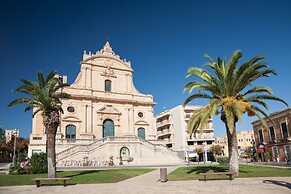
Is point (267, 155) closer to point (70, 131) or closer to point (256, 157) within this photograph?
point (256, 157)

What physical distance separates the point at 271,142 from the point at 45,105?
28879 millimetres

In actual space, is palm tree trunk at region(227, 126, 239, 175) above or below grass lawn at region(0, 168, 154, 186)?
above

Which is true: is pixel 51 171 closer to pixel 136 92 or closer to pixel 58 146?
pixel 58 146

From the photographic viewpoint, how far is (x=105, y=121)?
1561 inches

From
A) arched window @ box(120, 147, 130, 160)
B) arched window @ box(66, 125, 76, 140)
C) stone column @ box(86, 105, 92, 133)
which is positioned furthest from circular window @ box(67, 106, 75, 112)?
arched window @ box(120, 147, 130, 160)

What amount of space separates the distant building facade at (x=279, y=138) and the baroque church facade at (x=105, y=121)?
41.5ft

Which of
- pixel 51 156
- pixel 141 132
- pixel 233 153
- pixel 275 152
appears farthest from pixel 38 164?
pixel 275 152

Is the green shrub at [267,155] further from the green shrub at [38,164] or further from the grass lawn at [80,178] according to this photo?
the green shrub at [38,164]

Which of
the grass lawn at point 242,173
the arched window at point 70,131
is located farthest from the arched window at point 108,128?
the grass lawn at point 242,173

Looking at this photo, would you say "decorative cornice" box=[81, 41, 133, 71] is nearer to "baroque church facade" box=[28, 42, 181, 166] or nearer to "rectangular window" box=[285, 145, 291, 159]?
"baroque church facade" box=[28, 42, 181, 166]

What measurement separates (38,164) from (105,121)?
19252mm

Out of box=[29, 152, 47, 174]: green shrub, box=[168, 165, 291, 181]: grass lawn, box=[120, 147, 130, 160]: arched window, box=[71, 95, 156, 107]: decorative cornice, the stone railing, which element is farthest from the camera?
box=[71, 95, 156, 107]: decorative cornice

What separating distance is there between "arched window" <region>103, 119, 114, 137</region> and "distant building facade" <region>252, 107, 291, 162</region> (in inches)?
862

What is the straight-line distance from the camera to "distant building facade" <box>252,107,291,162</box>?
29844mm
